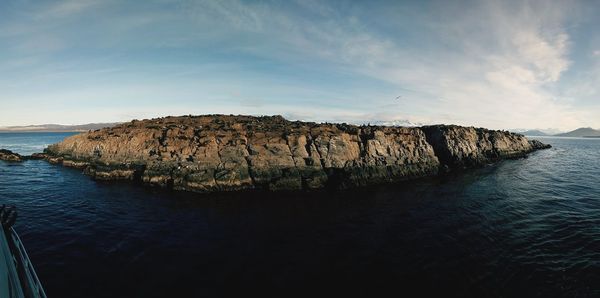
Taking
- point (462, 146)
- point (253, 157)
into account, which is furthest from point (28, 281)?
point (462, 146)

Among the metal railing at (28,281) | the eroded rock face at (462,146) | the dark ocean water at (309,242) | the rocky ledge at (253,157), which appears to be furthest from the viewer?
the eroded rock face at (462,146)

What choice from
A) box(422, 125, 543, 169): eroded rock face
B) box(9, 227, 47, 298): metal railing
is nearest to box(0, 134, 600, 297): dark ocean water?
box(9, 227, 47, 298): metal railing

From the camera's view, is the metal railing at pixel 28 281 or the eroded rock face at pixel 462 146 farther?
the eroded rock face at pixel 462 146

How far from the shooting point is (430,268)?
17.7 m

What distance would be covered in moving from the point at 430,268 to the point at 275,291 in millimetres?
9839

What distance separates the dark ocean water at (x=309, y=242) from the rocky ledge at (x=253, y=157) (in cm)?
340

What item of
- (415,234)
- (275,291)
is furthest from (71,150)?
(415,234)

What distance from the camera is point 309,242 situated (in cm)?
2105

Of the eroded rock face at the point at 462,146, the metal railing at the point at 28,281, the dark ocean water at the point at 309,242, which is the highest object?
the eroded rock face at the point at 462,146

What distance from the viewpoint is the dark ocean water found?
15781 millimetres

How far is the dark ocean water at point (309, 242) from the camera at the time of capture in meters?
15.8

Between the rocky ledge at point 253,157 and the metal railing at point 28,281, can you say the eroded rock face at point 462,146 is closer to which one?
the rocky ledge at point 253,157

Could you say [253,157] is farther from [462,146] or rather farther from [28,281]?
[462,146]

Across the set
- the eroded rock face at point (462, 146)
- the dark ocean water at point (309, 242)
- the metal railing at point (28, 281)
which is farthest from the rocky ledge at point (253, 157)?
the metal railing at point (28, 281)
